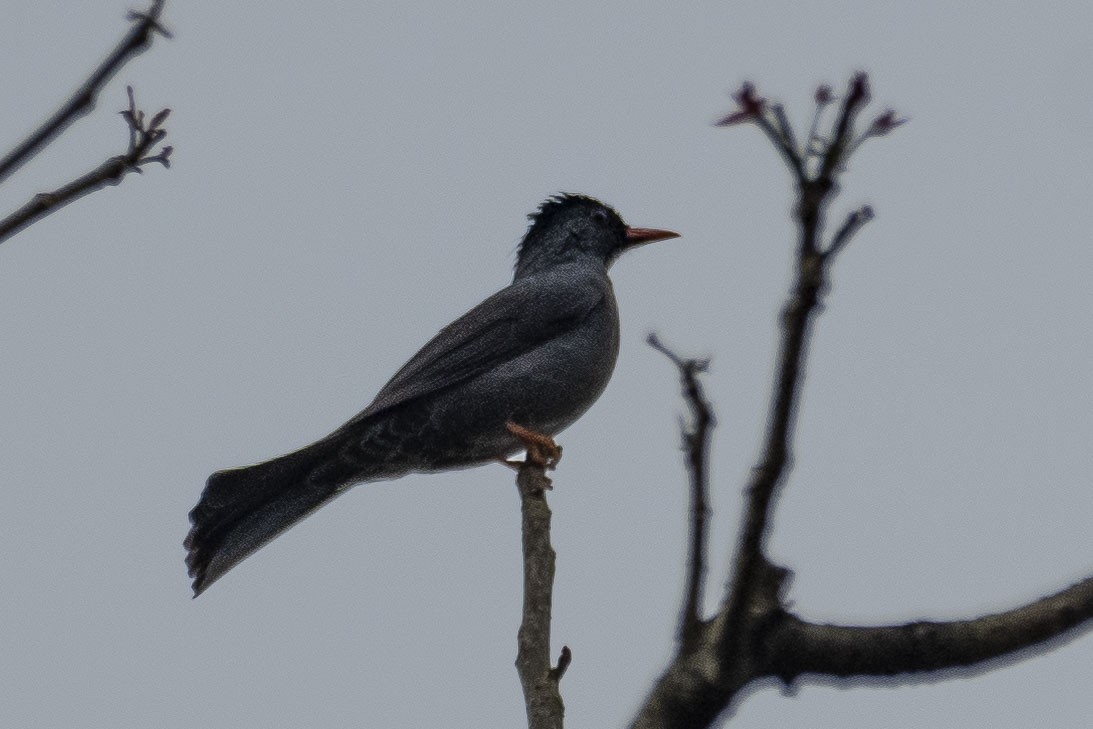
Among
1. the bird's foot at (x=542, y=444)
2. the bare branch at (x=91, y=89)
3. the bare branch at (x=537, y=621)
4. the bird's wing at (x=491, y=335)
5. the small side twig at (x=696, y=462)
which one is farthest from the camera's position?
the bird's wing at (x=491, y=335)

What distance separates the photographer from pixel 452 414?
270 inches

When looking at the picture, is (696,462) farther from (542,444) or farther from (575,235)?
(575,235)

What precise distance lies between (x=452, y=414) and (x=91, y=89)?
15.8 ft

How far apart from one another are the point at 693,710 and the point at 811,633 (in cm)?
27

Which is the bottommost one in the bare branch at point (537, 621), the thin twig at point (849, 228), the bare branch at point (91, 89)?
the bare branch at point (537, 621)

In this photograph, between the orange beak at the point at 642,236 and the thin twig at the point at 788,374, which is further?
the orange beak at the point at 642,236

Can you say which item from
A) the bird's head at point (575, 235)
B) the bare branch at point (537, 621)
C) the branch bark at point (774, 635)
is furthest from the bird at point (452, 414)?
the branch bark at point (774, 635)

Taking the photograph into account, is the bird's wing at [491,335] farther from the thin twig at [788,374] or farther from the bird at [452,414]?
the thin twig at [788,374]

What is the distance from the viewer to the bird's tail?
6.22 meters

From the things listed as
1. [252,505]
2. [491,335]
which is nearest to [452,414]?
[491,335]

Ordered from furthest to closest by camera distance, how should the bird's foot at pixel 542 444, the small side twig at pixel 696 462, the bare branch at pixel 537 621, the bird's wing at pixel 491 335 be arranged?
the bird's wing at pixel 491 335, the bird's foot at pixel 542 444, the bare branch at pixel 537 621, the small side twig at pixel 696 462

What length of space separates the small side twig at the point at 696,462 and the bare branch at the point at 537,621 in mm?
659

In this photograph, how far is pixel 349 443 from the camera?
677cm

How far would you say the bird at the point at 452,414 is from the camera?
20.9ft
